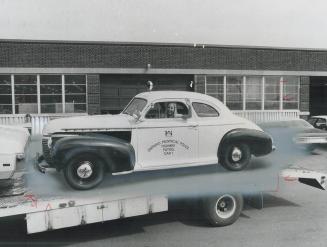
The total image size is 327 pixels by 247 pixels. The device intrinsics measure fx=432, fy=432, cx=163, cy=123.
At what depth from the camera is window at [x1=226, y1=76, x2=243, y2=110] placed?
22.6 metres

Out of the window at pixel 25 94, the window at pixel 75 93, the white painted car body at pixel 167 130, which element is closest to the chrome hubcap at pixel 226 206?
the white painted car body at pixel 167 130

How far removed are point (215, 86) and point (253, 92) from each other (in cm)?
225

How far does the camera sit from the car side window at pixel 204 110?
775 centimetres

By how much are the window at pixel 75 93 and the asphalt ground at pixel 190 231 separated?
12.7 m

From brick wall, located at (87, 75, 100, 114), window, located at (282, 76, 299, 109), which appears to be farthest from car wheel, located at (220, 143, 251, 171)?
window, located at (282, 76, 299, 109)

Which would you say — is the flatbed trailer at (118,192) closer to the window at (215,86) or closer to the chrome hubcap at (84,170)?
the chrome hubcap at (84,170)

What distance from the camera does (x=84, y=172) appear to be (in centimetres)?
671

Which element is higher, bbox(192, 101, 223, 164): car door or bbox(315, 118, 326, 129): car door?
bbox(192, 101, 223, 164): car door

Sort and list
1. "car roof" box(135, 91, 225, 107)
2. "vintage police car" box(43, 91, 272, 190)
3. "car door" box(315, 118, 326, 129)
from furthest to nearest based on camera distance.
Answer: "car door" box(315, 118, 326, 129)
"car roof" box(135, 91, 225, 107)
"vintage police car" box(43, 91, 272, 190)

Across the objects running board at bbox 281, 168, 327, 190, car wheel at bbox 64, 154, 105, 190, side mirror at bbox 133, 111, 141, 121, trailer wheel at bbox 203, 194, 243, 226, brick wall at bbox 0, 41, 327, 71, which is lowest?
trailer wheel at bbox 203, 194, 243, 226

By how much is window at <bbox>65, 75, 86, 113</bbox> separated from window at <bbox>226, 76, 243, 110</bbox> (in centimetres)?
743

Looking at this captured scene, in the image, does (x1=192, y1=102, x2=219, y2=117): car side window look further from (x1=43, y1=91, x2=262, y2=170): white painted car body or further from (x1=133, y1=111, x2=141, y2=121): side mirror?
(x1=133, y1=111, x2=141, y2=121): side mirror

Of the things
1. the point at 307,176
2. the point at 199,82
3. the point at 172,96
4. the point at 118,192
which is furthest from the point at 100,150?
the point at 199,82

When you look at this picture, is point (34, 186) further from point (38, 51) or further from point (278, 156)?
point (38, 51)
